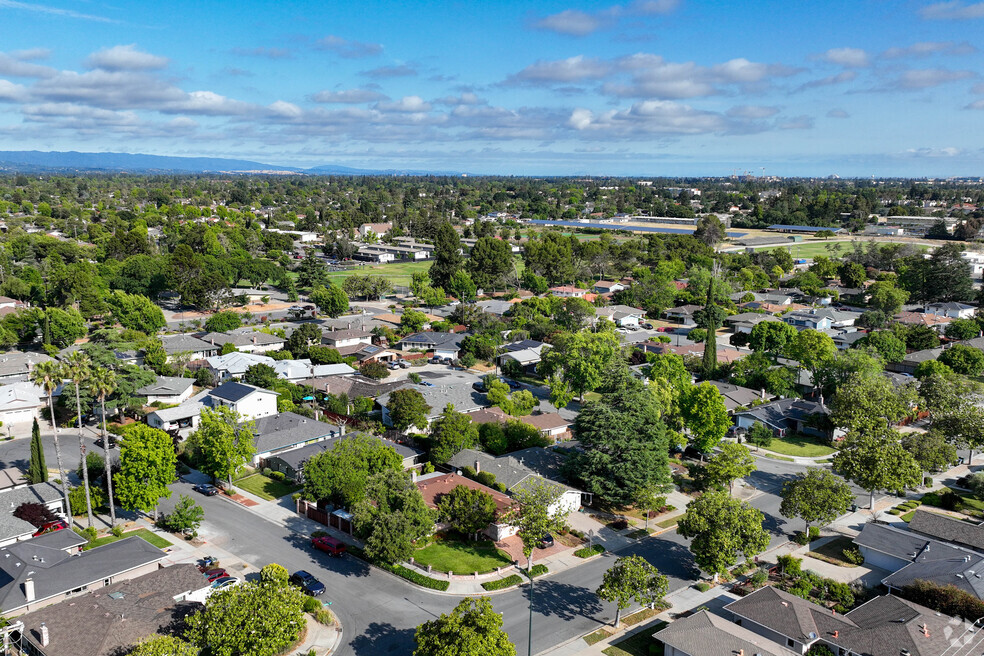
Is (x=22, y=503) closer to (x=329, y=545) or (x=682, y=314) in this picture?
(x=329, y=545)

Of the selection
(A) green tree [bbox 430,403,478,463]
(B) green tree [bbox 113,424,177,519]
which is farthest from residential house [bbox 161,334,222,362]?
(A) green tree [bbox 430,403,478,463]

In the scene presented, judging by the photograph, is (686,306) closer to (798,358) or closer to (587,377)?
(798,358)

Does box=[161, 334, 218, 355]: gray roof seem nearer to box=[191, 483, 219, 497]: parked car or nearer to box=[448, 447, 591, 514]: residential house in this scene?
box=[191, 483, 219, 497]: parked car

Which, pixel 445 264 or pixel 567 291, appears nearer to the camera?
pixel 445 264


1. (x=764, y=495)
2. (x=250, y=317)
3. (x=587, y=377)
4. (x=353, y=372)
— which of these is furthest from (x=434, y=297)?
(x=764, y=495)

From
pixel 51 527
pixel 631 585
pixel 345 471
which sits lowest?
pixel 51 527

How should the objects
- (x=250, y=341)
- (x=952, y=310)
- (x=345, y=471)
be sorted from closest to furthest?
(x=345, y=471), (x=250, y=341), (x=952, y=310)

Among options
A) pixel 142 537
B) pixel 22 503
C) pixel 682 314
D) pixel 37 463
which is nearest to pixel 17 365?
pixel 37 463
